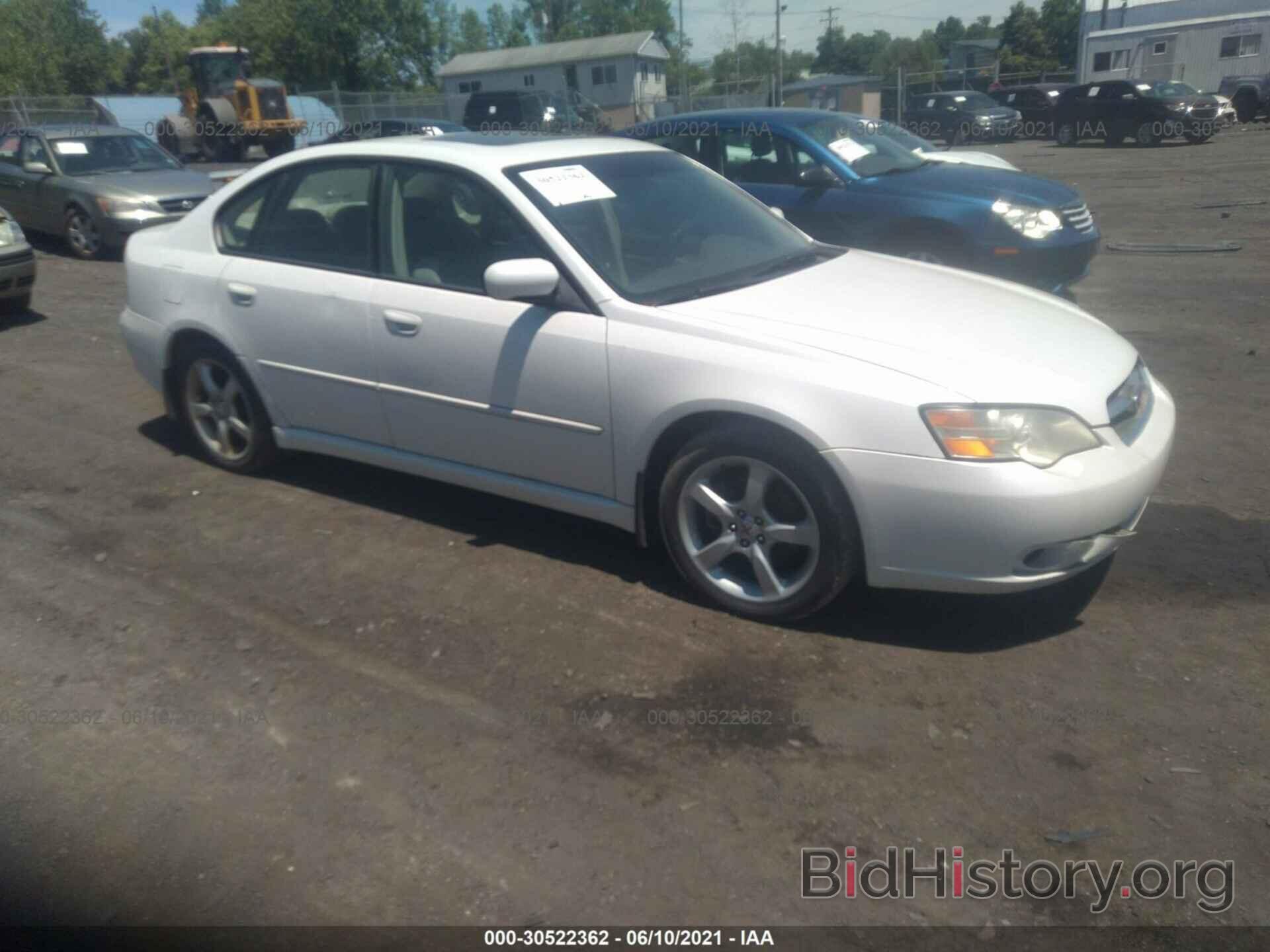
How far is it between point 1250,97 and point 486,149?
34456 millimetres

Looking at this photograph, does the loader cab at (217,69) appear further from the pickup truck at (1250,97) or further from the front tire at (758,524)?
Result: the front tire at (758,524)

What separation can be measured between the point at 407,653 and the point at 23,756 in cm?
121

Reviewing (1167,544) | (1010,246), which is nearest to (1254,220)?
(1010,246)

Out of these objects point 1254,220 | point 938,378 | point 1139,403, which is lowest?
point 1254,220

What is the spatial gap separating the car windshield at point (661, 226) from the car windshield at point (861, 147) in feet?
11.7

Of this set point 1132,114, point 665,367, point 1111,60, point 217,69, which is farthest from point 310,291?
point 1111,60

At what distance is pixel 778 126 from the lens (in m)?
8.36

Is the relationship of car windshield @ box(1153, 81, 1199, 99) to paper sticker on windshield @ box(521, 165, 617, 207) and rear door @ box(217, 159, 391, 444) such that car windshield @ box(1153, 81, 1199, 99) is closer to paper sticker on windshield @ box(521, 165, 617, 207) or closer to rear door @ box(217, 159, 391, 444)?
paper sticker on windshield @ box(521, 165, 617, 207)

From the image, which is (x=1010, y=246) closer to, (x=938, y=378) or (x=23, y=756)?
(x=938, y=378)

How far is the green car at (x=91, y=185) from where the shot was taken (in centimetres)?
1169

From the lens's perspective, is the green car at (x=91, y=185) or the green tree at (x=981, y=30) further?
the green tree at (x=981, y=30)

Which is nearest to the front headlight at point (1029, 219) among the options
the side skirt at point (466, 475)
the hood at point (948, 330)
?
the hood at point (948, 330)

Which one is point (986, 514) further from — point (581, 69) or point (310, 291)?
point (581, 69)

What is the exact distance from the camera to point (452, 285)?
14.2ft
